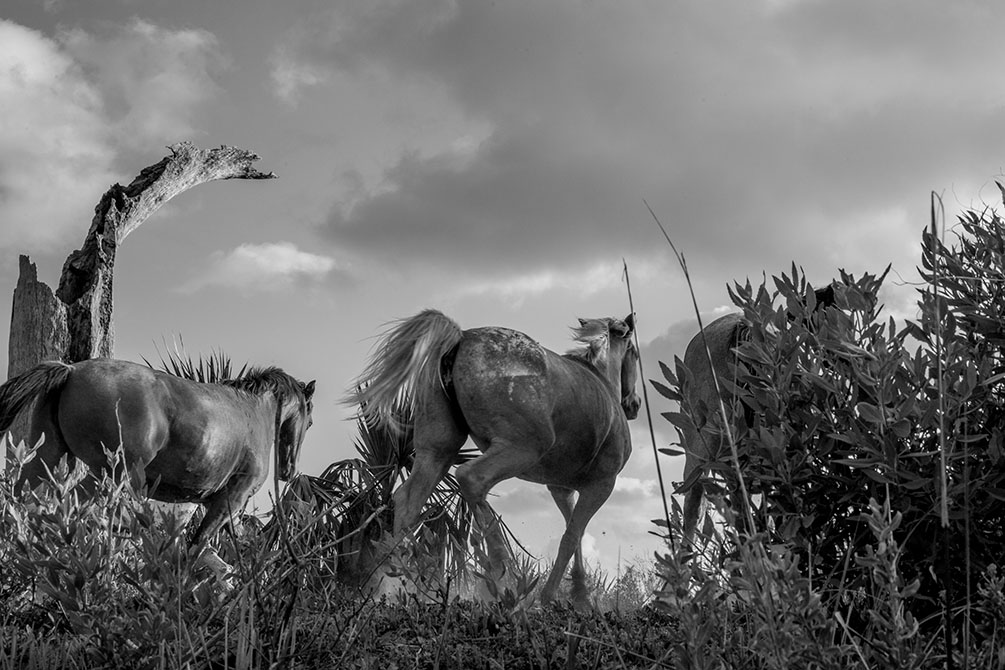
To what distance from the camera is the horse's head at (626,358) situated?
7816 millimetres

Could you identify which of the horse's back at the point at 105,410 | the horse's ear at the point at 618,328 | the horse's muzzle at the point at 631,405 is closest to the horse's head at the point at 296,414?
the horse's back at the point at 105,410

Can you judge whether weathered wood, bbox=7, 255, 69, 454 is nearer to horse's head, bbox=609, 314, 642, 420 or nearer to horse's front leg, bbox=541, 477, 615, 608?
horse's head, bbox=609, 314, 642, 420

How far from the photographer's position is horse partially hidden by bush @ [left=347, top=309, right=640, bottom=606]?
6.36 meters

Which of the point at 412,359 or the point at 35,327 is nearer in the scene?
the point at 412,359

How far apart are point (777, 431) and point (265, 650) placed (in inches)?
71.7

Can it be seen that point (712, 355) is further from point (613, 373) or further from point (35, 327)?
point (35, 327)

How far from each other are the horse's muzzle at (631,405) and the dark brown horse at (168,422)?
2631 mm

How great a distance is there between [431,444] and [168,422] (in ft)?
13.7

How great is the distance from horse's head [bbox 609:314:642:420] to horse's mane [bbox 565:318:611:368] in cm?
9

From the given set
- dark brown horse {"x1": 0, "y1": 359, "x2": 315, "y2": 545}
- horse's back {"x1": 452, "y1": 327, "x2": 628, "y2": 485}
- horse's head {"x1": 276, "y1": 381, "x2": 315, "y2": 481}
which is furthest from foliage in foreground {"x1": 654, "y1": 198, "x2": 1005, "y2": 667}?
horse's head {"x1": 276, "y1": 381, "x2": 315, "y2": 481}

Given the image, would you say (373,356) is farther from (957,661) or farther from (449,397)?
(957,661)

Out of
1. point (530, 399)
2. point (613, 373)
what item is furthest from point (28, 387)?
point (613, 373)

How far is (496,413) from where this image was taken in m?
6.38

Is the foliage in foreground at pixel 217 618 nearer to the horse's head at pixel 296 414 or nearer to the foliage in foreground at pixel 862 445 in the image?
the foliage in foreground at pixel 862 445
